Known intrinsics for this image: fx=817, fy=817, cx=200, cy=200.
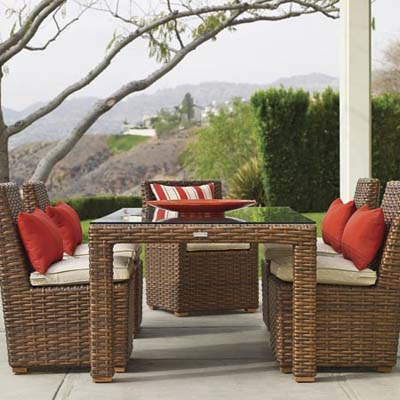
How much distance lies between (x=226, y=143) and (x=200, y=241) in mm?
13998

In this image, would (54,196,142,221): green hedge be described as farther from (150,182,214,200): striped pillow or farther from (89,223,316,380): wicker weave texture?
(89,223,316,380): wicker weave texture

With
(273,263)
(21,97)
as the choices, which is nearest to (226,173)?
(21,97)

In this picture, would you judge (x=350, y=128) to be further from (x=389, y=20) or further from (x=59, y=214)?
(x=389, y=20)

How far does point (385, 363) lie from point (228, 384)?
701 millimetres

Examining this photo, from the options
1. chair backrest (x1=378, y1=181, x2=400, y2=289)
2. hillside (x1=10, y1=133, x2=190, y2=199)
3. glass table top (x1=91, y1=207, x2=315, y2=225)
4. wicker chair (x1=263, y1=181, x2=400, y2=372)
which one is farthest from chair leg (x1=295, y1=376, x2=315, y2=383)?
hillside (x1=10, y1=133, x2=190, y2=199)

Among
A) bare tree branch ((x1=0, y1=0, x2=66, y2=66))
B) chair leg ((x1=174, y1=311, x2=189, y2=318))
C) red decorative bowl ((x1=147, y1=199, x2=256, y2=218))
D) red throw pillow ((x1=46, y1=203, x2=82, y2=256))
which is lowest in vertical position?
chair leg ((x1=174, y1=311, x2=189, y2=318))

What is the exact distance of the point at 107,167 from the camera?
20.5m

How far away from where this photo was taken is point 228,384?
11.3 feet

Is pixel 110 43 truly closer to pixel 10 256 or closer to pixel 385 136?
pixel 385 136

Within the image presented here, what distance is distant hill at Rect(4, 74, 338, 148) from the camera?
21.4m

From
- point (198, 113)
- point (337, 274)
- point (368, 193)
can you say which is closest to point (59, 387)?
point (337, 274)

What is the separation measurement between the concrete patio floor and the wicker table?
0.36 ft

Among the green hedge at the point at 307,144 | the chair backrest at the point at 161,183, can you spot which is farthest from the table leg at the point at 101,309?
the green hedge at the point at 307,144

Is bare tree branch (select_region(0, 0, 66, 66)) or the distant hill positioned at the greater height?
bare tree branch (select_region(0, 0, 66, 66))
